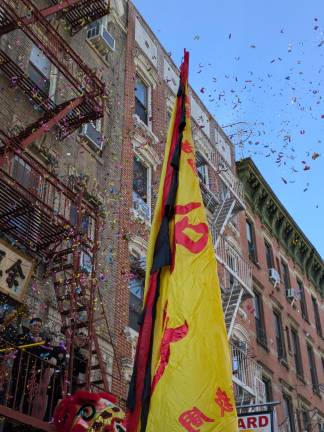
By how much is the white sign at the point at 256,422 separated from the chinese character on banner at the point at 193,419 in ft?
28.2

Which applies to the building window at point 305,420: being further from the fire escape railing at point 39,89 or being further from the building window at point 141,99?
the fire escape railing at point 39,89

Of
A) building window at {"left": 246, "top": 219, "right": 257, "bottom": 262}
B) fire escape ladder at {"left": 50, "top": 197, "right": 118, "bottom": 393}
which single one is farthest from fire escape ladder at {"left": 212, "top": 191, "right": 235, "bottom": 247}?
fire escape ladder at {"left": 50, "top": 197, "right": 118, "bottom": 393}

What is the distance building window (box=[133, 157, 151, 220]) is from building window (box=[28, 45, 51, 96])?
412 centimetres

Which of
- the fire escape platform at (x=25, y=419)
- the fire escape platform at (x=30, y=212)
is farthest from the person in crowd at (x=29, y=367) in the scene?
the fire escape platform at (x=30, y=212)

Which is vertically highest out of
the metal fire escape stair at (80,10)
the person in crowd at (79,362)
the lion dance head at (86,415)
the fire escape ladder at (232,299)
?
the metal fire escape stair at (80,10)

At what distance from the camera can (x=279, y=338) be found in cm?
2755

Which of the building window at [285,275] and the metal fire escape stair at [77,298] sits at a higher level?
the building window at [285,275]

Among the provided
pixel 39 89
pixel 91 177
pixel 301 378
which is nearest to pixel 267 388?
pixel 301 378

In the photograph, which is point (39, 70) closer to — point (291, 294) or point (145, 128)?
point (145, 128)

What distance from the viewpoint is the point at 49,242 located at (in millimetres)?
12852

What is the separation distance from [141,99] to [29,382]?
12.9 m

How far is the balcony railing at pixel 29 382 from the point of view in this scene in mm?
9625

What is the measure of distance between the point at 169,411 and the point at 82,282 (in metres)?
6.69

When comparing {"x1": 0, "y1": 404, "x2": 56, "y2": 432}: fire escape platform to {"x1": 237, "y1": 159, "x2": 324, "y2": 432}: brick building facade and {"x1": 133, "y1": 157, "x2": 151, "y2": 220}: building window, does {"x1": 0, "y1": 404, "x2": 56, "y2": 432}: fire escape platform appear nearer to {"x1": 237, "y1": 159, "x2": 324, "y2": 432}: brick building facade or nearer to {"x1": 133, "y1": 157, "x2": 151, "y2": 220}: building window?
{"x1": 133, "y1": 157, "x2": 151, "y2": 220}: building window
